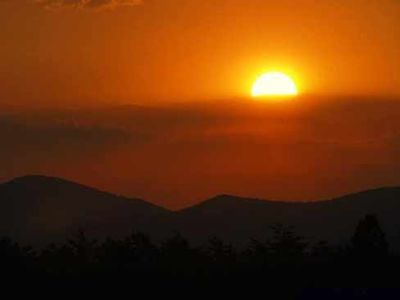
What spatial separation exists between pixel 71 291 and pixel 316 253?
614 inches

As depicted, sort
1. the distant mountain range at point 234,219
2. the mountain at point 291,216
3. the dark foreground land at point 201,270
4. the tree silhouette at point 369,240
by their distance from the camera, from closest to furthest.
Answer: the dark foreground land at point 201,270 < the tree silhouette at point 369,240 < the mountain at point 291,216 < the distant mountain range at point 234,219

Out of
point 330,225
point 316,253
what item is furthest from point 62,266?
point 330,225

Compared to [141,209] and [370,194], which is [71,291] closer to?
[370,194]

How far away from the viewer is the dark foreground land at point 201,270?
144 ft

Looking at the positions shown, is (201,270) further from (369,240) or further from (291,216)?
(291,216)

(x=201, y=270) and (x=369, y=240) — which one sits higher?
(x=369, y=240)

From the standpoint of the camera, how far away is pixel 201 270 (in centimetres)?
4591

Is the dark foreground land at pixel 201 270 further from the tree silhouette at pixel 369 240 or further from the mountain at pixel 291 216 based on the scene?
the mountain at pixel 291 216

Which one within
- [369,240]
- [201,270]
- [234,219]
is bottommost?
[201,270]

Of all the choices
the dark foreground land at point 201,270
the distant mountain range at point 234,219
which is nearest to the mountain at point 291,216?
the distant mountain range at point 234,219

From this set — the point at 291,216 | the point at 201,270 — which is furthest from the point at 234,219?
the point at 201,270

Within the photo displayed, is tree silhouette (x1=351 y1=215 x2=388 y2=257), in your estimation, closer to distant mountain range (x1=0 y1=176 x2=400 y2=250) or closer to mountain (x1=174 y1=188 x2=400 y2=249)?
distant mountain range (x1=0 y1=176 x2=400 y2=250)

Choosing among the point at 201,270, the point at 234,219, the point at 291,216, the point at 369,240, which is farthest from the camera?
the point at 234,219

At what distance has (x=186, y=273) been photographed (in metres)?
45.4
